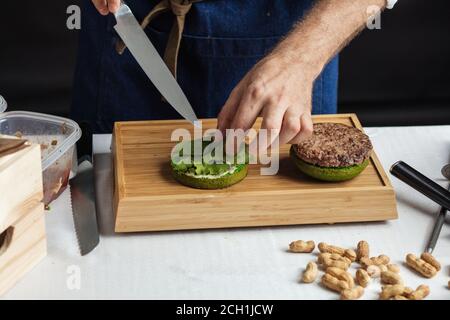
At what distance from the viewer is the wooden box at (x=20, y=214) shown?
122 centimetres

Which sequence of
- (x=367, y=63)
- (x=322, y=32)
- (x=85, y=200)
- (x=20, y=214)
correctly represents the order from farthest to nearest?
1. (x=367, y=63)
2. (x=322, y=32)
3. (x=85, y=200)
4. (x=20, y=214)

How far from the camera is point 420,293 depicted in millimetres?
1270

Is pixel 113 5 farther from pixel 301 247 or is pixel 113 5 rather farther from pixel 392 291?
pixel 392 291

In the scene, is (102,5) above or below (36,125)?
above

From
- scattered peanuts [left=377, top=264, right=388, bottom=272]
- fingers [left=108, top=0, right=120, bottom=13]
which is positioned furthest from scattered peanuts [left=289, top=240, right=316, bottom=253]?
fingers [left=108, top=0, right=120, bottom=13]

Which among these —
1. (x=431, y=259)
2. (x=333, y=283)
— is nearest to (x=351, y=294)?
(x=333, y=283)

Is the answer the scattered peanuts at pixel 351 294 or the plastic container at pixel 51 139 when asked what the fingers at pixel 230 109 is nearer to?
the plastic container at pixel 51 139

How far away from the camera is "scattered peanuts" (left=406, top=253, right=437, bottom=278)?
4.31ft

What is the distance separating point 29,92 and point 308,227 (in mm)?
1627

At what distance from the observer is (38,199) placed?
4.26 ft

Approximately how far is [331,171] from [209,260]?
0.24 m

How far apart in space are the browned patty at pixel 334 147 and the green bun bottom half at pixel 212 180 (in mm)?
103

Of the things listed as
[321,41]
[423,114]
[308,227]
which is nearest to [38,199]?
[308,227]

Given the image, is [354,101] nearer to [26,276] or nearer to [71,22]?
[71,22]
